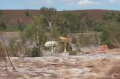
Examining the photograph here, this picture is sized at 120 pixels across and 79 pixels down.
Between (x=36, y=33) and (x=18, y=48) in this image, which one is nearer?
(x=18, y=48)

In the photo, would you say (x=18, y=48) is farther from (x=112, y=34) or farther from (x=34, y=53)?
(x=112, y=34)

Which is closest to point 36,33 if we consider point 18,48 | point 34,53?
point 34,53

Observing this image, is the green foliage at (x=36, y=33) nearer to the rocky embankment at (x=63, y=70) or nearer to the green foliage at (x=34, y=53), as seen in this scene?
the green foliage at (x=34, y=53)

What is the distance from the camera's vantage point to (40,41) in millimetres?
21984

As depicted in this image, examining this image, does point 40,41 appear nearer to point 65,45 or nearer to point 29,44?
point 29,44

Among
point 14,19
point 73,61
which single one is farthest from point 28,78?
point 14,19

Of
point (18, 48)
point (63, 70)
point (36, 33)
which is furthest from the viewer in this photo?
point (36, 33)

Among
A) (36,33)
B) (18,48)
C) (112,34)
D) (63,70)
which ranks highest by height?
(36,33)

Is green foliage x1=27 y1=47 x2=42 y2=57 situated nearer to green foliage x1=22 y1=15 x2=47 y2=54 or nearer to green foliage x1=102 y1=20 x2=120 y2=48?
green foliage x1=22 y1=15 x2=47 y2=54

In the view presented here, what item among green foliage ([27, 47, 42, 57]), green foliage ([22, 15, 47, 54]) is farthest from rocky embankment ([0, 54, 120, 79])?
green foliage ([22, 15, 47, 54])

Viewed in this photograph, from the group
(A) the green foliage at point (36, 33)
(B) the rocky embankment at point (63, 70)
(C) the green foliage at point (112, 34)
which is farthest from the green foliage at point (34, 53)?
(C) the green foliage at point (112, 34)

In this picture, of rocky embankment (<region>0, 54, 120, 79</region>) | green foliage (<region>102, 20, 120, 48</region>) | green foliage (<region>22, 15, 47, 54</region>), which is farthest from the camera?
green foliage (<region>102, 20, 120, 48</region>)

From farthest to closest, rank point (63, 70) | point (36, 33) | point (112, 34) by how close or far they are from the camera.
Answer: point (112, 34) → point (36, 33) → point (63, 70)

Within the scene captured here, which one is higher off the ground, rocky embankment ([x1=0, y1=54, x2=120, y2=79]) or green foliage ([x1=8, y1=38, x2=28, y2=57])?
rocky embankment ([x1=0, y1=54, x2=120, y2=79])
